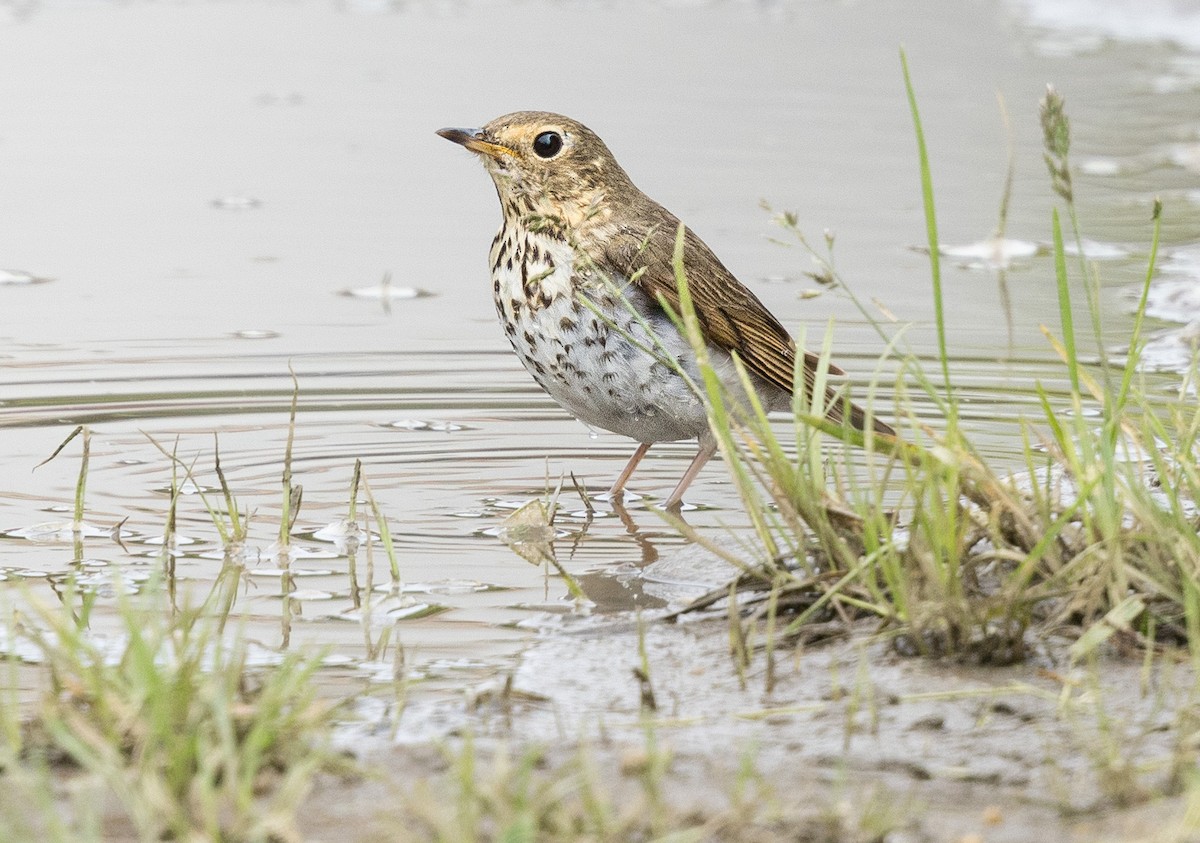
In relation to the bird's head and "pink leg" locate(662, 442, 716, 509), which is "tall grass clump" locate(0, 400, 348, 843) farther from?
the bird's head

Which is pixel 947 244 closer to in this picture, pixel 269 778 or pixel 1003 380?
pixel 1003 380

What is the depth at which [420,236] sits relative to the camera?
9.16 m

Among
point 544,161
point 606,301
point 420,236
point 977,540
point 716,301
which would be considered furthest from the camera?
point 420,236

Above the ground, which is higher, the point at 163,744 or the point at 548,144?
the point at 548,144

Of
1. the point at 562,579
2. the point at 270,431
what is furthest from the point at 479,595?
the point at 270,431

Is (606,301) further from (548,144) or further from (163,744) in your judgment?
(163,744)

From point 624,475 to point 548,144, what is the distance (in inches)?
41.3

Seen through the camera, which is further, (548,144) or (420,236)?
(420,236)

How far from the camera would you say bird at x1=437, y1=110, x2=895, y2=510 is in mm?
5090

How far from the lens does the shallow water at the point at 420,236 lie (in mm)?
4957

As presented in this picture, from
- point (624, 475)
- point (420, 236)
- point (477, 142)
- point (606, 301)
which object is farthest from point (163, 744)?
point (420, 236)

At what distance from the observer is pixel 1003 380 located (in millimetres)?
6852

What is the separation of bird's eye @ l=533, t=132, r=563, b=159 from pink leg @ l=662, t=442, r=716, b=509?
1.01m

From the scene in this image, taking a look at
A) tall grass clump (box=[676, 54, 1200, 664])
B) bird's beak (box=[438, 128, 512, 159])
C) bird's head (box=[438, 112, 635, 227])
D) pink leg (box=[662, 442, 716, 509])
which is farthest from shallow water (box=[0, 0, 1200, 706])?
bird's beak (box=[438, 128, 512, 159])
